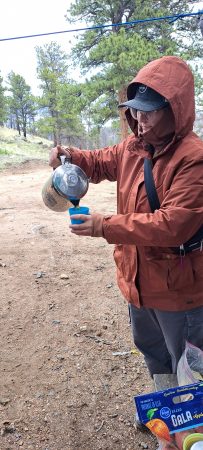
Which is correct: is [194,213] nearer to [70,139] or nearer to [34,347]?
[34,347]

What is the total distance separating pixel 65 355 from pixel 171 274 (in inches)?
61.6

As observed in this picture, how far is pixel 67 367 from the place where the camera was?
108 inches

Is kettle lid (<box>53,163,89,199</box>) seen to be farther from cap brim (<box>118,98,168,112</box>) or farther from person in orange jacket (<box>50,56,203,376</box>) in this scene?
cap brim (<box>118,98,168,112</box>)

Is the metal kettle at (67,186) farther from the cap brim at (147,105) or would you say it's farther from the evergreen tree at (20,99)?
the evergreen tree at (20,99)

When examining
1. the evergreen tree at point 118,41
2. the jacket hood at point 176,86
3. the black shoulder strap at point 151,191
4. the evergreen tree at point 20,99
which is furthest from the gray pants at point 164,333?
the evergreen tree at point 20,99

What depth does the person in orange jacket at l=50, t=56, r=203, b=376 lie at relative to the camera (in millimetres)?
1438

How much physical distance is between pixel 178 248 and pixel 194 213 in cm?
23

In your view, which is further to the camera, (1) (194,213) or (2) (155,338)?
(2) (155,338)

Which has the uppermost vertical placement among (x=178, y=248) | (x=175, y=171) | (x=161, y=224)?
(x=175, y=171)

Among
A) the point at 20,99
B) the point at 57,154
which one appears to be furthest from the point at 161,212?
the point at 20,99

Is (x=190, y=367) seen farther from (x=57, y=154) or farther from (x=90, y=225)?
(x=57, y=154)

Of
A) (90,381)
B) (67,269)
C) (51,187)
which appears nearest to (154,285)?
(51,187)

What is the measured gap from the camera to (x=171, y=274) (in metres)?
1.66

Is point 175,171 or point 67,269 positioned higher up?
point 175,171
